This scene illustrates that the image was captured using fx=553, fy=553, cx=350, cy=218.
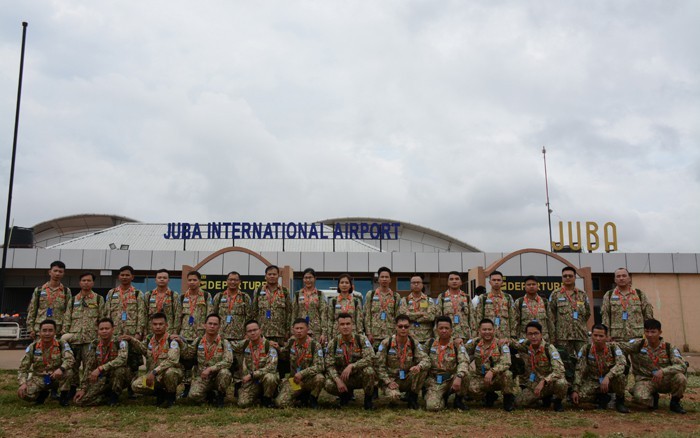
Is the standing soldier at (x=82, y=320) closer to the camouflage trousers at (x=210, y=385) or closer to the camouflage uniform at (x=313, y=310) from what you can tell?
the camouflage trousers at (x=210, y=385)

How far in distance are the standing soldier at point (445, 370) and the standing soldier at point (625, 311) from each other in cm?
252

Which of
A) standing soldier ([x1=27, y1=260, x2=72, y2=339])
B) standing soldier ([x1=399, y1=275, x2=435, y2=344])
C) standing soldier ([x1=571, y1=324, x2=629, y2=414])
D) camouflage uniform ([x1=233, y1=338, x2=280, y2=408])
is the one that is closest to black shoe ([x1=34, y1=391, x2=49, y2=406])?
standing soldier ([x1=27, y1=260, x2=72, y2=339])

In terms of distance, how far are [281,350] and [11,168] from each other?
41.3 ft

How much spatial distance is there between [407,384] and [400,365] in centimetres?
27

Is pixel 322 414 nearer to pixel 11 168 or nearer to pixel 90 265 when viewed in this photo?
pixel 11 168

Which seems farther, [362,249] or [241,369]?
[362,249]

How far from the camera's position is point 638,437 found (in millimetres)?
5742

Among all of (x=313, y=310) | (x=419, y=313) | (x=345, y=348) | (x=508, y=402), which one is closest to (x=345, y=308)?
(x=313, y=310)

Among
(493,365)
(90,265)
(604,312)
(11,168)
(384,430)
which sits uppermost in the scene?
(11,168)

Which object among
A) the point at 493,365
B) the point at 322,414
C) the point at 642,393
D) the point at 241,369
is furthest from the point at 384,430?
the point at 642,393

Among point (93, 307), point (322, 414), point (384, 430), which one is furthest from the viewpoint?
point (93, 307)

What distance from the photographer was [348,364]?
758cm

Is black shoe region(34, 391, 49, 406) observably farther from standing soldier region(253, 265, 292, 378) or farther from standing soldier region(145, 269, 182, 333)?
standing soldier region(253, 265, 292, 378)

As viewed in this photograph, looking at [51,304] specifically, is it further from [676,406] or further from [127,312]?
[676,406]
